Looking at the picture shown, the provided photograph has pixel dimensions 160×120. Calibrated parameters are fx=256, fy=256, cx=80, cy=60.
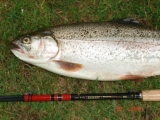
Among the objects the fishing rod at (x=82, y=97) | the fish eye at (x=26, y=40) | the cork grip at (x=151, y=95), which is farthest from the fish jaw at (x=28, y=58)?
the cork grip at (x=151, y=95)

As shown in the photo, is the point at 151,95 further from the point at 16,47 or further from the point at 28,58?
the point at 16,47

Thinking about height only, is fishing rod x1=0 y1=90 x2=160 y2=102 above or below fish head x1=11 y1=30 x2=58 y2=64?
below

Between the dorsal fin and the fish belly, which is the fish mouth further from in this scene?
the dorsal fin

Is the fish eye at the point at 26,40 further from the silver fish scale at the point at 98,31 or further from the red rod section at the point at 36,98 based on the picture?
the red rod section at the point at 36,98

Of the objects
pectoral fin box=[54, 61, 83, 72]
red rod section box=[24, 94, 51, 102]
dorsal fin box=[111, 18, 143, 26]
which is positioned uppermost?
dorsal fin box=[111, 18, 143, 26]

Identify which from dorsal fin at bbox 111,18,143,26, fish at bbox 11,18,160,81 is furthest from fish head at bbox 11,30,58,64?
dorsal fin at bbox 111,18,143,26

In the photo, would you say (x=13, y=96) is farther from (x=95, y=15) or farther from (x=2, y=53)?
(x=95, y=15)

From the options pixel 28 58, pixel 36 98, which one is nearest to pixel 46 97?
pixel 36 98

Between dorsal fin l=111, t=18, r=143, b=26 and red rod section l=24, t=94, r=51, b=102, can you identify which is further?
dorsal fin l=111, t=18, r=143, b=26

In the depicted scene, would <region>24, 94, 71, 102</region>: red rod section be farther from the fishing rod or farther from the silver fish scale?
the silver fish scale
